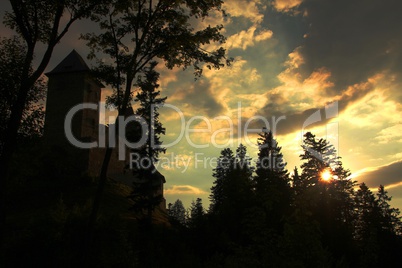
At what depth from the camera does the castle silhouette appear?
46.8 meters

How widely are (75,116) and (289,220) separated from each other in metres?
47.5

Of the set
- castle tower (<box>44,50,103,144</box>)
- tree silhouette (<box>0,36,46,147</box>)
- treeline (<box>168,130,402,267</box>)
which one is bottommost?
treeline (<box>168,130,402,267</box>)

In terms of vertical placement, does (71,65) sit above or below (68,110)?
above

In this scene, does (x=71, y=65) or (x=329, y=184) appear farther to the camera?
(x=71, y=65)

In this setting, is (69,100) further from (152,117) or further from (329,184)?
(329,184)

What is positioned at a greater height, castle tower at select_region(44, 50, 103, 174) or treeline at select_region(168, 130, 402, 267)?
castle tower at select_region(44, 50, 103, 174)

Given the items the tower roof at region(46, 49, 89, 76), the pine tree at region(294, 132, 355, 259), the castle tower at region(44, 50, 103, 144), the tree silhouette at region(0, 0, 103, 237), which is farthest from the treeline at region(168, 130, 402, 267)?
the tower roof at region(46, 49, 89, 76)

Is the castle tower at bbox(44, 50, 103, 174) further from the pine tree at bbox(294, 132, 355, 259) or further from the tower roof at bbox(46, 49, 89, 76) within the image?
the pine tree at bbox(294, 132, 355, 259)

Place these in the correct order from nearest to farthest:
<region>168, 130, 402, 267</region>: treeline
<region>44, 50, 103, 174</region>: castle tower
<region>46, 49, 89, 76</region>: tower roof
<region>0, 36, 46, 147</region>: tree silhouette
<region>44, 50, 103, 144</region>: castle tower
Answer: <region>168, 130, 402, 267</region>: treeline < <region>0, 36, 46, 147</region>: tree silhouette < <region>44, 50, 103, 174</region>: castle tower < <region>44, 50, 103, 144</region>: castle tower < <region>46, 49, 89, 76</region>: tower roof

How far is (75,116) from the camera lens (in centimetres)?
4938

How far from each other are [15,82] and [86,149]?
2986cm

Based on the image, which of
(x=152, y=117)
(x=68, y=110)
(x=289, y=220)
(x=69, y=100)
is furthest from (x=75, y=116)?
(x=289, y=220)

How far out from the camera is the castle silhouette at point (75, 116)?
153ft

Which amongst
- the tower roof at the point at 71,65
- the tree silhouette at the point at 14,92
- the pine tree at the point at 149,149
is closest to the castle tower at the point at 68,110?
the tower roof at the point at 71,65
